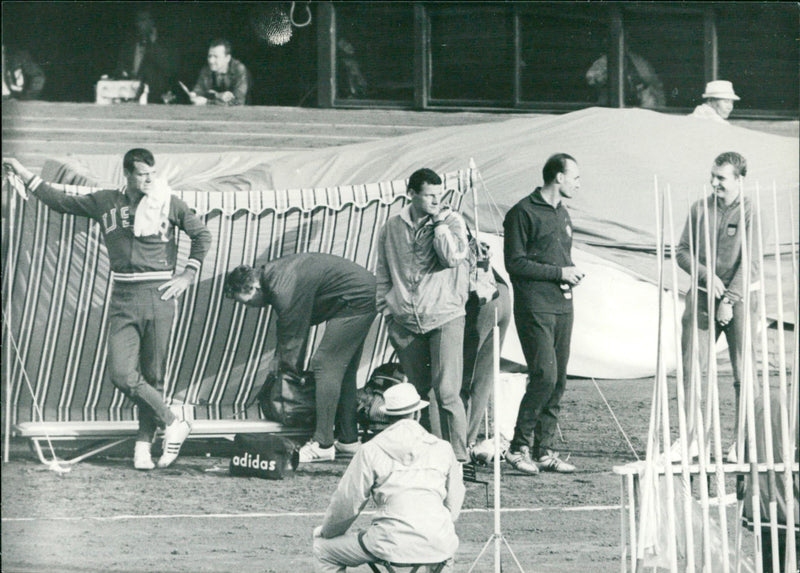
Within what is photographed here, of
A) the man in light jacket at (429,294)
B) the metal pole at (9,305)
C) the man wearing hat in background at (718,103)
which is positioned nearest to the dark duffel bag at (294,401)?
the man in light jacket at (429,294)

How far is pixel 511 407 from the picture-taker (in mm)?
7832

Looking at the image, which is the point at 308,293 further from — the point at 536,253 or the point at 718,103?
the point at 718,103

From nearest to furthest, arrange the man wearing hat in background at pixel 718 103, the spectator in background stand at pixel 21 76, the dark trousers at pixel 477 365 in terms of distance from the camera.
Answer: the dark trousers at pixel 477 365 < the spectator in background stand at pixel 21 76 < the man wearing hat in background at pixel 718 103

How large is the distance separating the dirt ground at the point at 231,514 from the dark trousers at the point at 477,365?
12.1 inches

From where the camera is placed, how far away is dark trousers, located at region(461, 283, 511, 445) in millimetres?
7469

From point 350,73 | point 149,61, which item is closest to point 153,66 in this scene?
point 149,61

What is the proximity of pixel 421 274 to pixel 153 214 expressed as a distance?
59.2 inches

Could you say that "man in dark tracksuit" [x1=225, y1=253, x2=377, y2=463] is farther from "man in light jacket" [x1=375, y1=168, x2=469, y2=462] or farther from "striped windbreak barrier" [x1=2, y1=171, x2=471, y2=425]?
"man in light jacket" [x1=375, y1=168, x2=469, y2=462]

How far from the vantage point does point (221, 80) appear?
32.0ft

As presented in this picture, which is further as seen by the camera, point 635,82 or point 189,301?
point 635,82

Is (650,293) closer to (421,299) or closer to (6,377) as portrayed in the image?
(421,299)

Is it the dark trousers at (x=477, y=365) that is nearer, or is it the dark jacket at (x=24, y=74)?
the dark trousers at (x=477, y=365)

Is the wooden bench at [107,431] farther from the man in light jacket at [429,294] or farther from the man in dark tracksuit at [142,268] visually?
the man in light jacket at [429,294]

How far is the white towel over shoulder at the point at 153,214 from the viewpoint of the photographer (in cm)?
754
